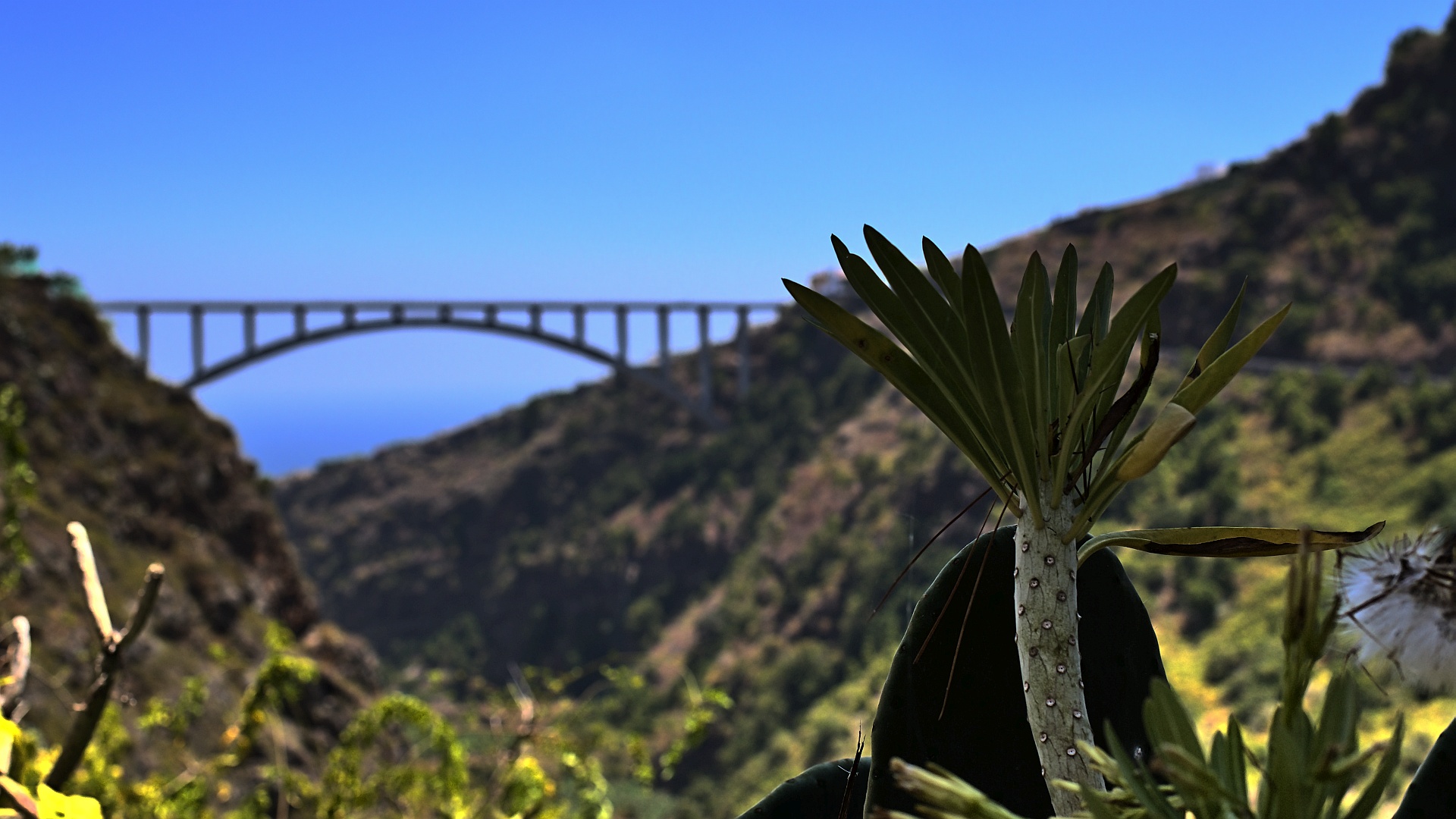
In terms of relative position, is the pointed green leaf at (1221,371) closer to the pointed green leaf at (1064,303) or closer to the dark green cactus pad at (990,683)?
the pointed green leaf at (1064,303)

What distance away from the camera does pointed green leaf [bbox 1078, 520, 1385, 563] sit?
732 millimetres

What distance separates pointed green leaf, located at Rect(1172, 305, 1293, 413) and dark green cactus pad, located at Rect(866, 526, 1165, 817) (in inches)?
11.4

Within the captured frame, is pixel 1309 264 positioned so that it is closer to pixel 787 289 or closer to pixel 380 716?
pixel 380 716

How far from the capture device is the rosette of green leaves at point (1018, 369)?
2.21 feet

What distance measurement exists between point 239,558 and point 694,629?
21.3 m

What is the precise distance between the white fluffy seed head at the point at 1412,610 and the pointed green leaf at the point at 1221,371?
162 mm

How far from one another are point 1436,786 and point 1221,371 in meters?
0.37

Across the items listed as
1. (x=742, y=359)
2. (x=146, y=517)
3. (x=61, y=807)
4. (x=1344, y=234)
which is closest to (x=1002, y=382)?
(x=61, y=807)

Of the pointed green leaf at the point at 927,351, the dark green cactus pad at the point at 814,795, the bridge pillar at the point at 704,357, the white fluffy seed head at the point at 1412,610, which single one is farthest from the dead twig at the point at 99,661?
the bridge pillar at the point at 704,357

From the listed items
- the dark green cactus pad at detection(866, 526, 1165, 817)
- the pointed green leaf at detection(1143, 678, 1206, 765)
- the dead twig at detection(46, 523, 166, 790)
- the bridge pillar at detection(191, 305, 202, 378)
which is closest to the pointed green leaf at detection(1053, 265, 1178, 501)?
the pointed green leaf at detection(1143, 678, 1206, 765)

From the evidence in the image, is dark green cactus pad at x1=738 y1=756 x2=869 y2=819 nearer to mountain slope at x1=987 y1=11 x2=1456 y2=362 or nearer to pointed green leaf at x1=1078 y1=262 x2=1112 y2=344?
pointed green leaf at x1=1078 y1=262 x2=1112 y2=344

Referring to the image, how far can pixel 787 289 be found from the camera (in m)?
0.75

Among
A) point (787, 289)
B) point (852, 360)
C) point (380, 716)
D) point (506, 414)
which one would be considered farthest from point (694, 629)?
point (787, 289)

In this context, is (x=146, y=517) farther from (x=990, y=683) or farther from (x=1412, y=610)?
(x=1412, y=610)
